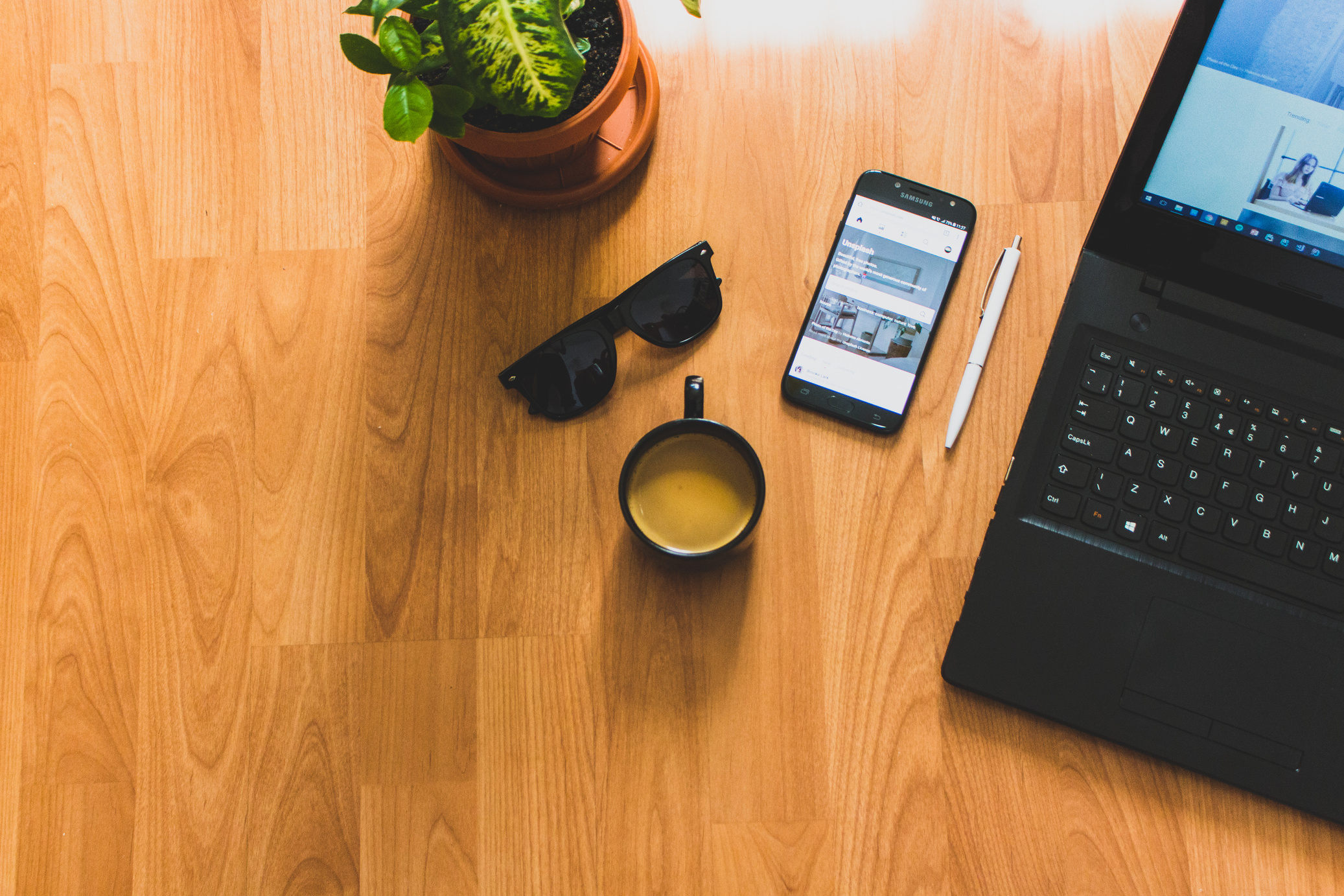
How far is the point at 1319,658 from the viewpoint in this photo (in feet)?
2.13

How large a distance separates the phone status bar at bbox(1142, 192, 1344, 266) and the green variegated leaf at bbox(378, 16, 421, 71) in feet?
1.71

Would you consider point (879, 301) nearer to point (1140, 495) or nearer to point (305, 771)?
point (1140, 495)

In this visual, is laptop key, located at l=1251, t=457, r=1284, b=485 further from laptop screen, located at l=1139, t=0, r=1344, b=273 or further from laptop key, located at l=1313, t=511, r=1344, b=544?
laptop screen, located at l=1139, t=0, r=1344, b=273

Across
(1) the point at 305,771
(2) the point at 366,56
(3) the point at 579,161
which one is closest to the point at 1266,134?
(3) the point at 579,161

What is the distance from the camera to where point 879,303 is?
71 cm

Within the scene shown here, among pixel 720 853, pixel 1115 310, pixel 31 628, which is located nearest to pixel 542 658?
pixel 720 853

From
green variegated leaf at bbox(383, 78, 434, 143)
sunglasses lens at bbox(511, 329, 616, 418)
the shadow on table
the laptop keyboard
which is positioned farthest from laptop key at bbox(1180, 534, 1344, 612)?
green variegated leaf at bbox(383, 78, 434, 143)

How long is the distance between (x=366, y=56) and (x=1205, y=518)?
2.19 ft

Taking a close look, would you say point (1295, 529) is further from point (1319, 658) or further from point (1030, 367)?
point (1030, 367)

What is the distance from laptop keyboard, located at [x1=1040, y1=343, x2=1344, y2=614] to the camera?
0.65 m

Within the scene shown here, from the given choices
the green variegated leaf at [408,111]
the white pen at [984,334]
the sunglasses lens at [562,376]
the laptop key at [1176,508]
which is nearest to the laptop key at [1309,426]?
the laptop key at [1176,508]

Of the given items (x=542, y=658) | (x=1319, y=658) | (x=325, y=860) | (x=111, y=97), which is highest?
(x=111, y=97)

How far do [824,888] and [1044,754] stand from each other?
0.65ft

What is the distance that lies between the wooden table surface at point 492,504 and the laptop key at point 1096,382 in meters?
0.05
